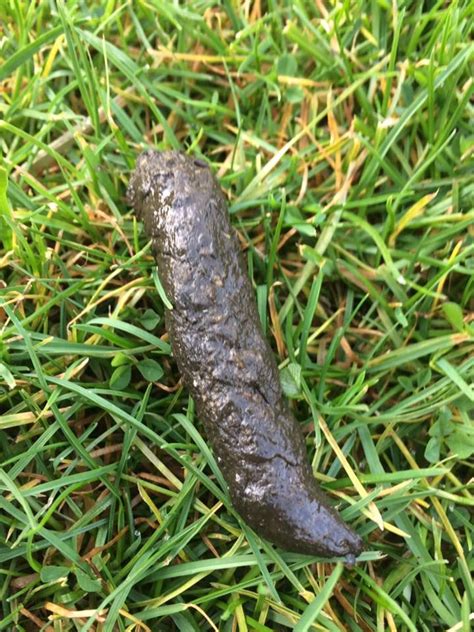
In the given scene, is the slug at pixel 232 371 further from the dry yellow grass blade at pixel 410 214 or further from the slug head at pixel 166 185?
the dry yellow grass blade at pixel 410 214

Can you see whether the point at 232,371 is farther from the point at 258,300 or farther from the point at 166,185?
the point at 166,185

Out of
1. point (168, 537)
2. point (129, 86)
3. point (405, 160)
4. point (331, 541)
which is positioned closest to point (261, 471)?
point (331, 541)

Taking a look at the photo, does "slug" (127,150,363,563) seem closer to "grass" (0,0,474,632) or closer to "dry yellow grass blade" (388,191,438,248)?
"grass" (0,0,474,632)

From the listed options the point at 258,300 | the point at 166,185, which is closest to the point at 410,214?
the point at 258,300

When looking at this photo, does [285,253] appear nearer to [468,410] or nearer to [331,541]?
[468,410]

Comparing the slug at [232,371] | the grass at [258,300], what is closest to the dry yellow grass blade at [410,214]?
the grass at [258,300]

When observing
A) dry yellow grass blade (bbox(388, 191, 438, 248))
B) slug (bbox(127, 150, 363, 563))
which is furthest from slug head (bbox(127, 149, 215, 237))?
dry yellow grass blade (bbox(388, 191, 438, 248))
